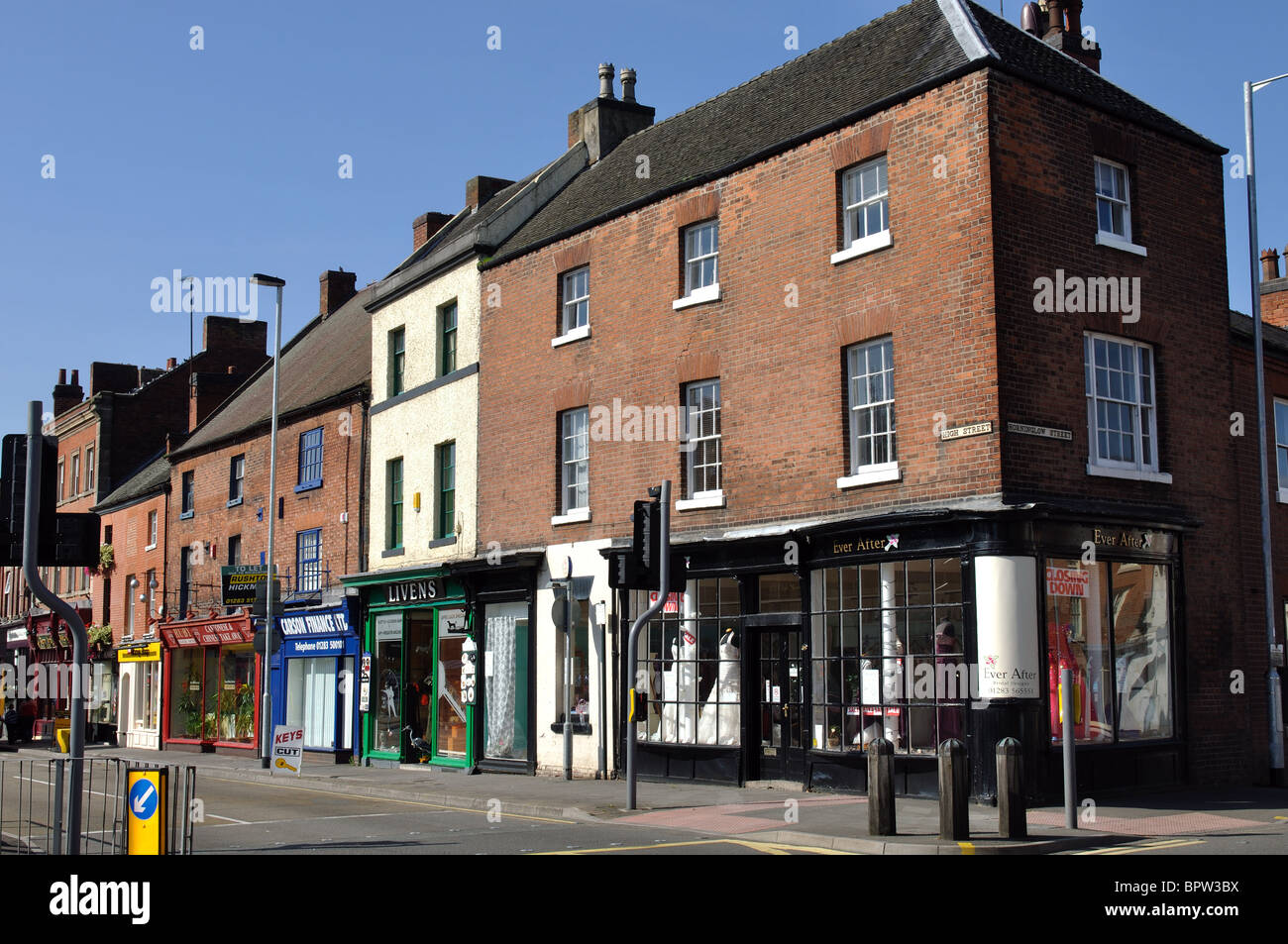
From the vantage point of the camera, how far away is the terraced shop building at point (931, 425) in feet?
53.1

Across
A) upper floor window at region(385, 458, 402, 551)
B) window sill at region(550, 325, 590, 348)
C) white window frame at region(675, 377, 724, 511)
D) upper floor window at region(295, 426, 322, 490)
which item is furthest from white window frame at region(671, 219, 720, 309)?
upper floor window at region(295, 426, 322, 490)

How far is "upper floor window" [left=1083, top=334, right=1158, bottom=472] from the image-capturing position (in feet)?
56.7

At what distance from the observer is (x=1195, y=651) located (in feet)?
58.9

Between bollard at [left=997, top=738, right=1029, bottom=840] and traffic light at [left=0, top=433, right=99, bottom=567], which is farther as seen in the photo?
bollard at [left=997, top=738, right=1029, bottom=840]

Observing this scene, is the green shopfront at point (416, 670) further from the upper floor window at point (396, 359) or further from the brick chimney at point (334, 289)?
the brick chimney at point (334, 289)

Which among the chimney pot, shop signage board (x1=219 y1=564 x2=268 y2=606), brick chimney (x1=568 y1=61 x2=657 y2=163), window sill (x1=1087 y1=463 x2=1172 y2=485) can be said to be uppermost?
brick chimney (x1=568 y1=61 x2=657 y2=163)

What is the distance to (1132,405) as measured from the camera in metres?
17.8

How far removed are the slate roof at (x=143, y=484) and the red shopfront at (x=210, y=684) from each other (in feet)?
16.1

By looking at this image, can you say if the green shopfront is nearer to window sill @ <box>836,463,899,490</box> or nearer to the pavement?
the pavement

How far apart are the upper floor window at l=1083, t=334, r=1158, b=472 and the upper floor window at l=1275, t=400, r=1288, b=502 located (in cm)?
500

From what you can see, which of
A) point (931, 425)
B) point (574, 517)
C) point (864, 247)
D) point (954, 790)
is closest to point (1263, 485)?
point (931, 425)

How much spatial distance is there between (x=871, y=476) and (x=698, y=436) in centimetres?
375

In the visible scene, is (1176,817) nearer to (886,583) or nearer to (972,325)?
(886,583)

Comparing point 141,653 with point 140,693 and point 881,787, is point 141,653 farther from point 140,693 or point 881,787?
point 881,787
